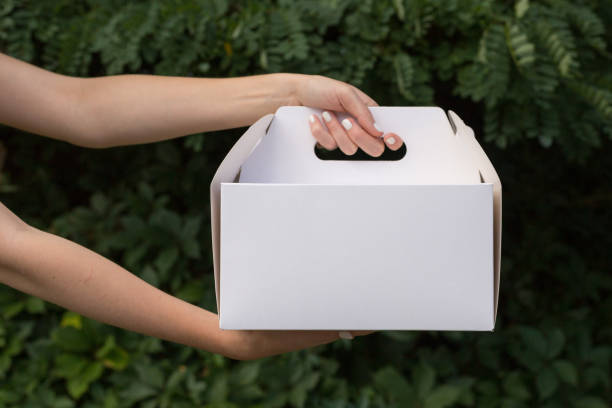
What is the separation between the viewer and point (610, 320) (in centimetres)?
205

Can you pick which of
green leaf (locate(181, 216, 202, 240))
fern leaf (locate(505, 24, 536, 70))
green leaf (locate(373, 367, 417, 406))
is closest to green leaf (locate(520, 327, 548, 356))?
green leaf (locate(373, 367, 417, 406))

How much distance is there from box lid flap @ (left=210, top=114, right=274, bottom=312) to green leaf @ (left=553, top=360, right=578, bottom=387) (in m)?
1.40

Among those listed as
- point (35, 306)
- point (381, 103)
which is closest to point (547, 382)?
point (381, 103)

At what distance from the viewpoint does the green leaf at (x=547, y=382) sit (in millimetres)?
1772

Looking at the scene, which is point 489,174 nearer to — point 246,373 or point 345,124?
point 345,124

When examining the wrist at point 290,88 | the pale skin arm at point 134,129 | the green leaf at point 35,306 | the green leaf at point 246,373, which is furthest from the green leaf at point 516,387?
the green leaf at point 35,306

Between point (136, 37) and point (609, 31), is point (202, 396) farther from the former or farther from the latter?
point (609, 31)

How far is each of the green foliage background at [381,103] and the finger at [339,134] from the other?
344 millimetres

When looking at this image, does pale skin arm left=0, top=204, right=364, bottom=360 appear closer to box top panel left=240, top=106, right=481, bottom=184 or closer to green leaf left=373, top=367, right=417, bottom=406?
box top panel left=240, top=106, right=481, bottom=184

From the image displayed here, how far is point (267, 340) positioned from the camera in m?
0.80

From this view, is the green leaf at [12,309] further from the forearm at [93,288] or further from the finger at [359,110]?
the finger at [359,110]

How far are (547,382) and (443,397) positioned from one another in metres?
0.34

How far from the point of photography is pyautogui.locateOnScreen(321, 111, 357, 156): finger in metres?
0.94

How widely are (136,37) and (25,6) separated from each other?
0.36 metres
